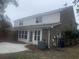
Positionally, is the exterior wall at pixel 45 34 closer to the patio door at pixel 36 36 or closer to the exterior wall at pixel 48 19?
the patio door at pixel 36 36

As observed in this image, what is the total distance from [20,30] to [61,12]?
11.2 meters

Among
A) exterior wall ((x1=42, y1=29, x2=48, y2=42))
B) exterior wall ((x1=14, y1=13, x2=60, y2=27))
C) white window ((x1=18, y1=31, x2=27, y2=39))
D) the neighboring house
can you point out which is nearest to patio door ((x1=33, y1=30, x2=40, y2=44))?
the neighboring house

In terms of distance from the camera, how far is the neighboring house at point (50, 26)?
23.2 metres

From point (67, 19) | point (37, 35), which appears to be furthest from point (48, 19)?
point (37, 35)

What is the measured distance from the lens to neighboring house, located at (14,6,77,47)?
915 inches

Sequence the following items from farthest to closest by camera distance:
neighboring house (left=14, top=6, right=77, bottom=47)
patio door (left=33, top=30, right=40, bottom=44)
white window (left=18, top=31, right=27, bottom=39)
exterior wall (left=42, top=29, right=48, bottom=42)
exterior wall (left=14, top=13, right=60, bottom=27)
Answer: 1. white window (left=18, top=31, right=27, bottom=39)
2. exterior wall (left=14, top=13, right=60, bottom=27)
3. patio door (left=33, top=30, right=40, bottom=44)
4. exterior wall (left=42, top=29, right=48, bottom=42)
5. neighboring house (left=14, top=6, right=77, bottom=47)

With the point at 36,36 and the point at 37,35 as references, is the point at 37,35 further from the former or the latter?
Result: the point at 36,36

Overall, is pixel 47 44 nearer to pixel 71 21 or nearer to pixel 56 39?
pixel 56 39

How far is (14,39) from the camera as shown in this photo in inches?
1419

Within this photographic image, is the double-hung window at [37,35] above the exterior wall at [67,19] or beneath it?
beneath

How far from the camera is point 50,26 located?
22625mm

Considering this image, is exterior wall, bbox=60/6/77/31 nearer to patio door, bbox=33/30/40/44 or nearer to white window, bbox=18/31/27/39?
patio door, bbox=33/30/40/44

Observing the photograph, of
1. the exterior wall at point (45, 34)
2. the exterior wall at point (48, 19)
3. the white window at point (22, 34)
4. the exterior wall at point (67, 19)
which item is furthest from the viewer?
the white window at point (22, 34)

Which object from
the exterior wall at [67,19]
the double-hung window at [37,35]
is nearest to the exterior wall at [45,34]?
the double-hung window at [37,35]
